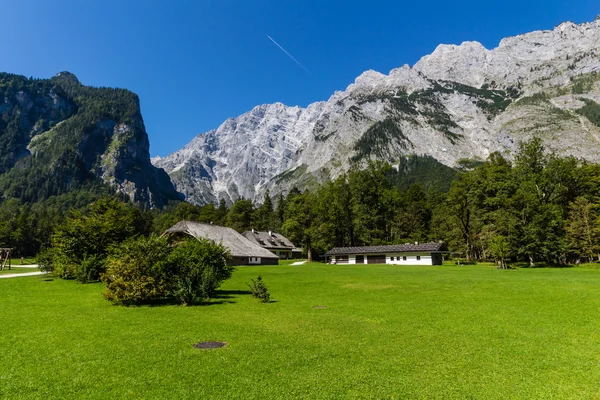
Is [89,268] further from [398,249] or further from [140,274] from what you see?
[398,249]

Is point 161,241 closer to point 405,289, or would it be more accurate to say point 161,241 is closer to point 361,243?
point 405,289

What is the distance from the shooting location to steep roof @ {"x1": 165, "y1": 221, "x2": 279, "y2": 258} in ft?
192

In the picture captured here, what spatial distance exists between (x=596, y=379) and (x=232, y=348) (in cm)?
975

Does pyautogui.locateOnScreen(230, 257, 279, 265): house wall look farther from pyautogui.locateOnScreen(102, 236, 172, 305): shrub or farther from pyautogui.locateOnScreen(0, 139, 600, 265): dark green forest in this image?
pyautogui.locateOnScreen(102, 236, 172, 305): shrub

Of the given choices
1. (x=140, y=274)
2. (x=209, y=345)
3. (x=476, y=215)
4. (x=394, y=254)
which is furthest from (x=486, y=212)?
(x=209, y=345)

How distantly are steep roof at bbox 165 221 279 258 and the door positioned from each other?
69.8 ft

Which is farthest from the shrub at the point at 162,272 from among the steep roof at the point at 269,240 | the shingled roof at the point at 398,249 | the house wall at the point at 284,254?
the house wall at the point at 284,254

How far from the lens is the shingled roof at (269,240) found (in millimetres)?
87375

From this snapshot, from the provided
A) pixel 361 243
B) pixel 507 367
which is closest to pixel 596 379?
pixel 507 367

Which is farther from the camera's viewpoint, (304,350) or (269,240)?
(269,240)

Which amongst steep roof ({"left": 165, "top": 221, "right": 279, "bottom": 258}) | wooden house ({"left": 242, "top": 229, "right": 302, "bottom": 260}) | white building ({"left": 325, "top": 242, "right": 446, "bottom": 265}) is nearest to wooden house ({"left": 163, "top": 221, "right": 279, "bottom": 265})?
steep roof ({"left": 165, "top": 221, "right": 279, "bottom": 258})

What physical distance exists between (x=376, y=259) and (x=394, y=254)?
13.9 feet

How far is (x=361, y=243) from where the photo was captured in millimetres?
92500

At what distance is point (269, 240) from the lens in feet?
302
